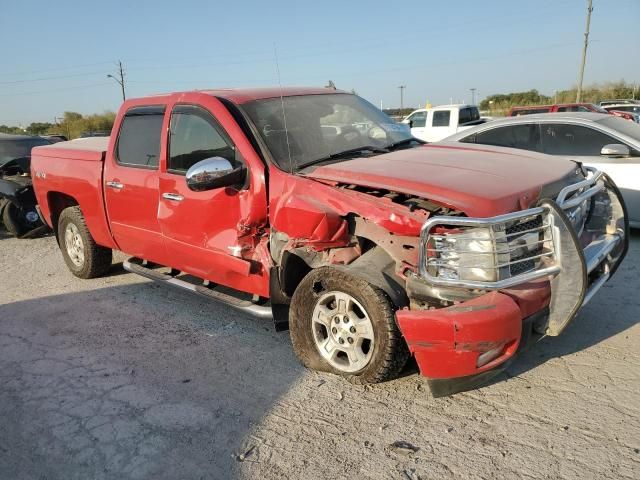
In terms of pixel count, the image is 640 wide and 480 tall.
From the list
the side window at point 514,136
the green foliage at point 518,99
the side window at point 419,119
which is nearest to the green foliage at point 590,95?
the green foliage at point 518,99

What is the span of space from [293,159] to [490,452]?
Answer: 2.21 m

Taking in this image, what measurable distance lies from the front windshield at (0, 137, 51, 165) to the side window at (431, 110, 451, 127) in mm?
11193

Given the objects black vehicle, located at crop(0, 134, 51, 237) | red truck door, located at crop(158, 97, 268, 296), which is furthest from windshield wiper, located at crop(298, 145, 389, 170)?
black vehicle, located at crop(0, 134, 51, 237)

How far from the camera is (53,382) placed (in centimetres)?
367

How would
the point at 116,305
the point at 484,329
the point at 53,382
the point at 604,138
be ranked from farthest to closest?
the point at 604,138 → the point at 116,305 → the point at 53,382 → the point at 484,329

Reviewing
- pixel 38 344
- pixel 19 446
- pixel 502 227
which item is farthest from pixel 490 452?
pixel 38 344

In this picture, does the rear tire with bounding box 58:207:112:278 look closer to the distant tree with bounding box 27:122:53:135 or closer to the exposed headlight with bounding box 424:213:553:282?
the exposed headlight with bounding box 424:213:553:282

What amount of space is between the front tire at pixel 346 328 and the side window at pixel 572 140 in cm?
487

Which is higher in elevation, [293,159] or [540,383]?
[293,159]

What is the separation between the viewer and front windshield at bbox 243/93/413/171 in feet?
12.6

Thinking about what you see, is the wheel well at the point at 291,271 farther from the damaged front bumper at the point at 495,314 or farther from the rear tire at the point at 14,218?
the rear tire at the point at 14,218

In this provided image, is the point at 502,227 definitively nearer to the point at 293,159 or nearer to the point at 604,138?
the point at 293,159

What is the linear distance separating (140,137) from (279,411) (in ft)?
9.46

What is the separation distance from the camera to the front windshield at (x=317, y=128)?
3850 mm
